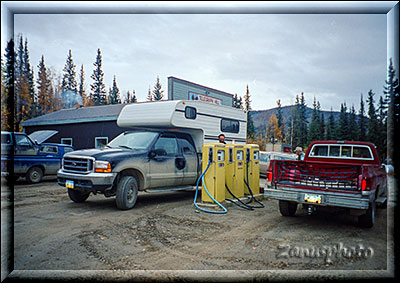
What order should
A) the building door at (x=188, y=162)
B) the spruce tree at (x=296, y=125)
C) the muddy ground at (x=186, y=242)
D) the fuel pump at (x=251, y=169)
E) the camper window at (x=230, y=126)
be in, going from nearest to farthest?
the muddy ground at (x=186, y=242), the building door at (x=188, y=162), the fuel pump at (x=251, y=169), the camper window at (x=230, y=126), the spruce tree at (x=296, y=125)

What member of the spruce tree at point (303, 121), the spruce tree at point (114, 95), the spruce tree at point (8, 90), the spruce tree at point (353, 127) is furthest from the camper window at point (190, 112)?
the spruce tree at point (303, 121)

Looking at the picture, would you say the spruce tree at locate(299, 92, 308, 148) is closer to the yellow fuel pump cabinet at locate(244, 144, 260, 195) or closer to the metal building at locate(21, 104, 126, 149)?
the metal building at locate(21, 104, 126, 149)

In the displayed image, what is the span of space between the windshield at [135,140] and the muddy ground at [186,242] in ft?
5.35

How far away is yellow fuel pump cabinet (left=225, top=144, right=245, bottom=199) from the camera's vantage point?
8500 mm

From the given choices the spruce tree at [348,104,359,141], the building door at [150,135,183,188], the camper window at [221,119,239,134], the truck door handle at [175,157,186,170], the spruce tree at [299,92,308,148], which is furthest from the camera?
the spruce tree at [299,92,308,148]

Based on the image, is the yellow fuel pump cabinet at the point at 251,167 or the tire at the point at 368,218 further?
the yellow fuel pump cabinet at the point at 251,167

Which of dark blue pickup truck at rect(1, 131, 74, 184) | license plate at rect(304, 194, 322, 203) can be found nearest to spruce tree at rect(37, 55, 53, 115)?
dark blue pickup truck at rect(1, 131, 74, 184)

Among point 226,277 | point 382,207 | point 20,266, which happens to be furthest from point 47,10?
point 382,207

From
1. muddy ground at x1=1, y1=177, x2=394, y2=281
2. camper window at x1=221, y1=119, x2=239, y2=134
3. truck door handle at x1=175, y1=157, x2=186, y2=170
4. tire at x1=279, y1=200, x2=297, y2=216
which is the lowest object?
muddy ground at x1=1, y1=177, x2=394, y2=281

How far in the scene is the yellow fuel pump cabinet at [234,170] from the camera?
8.50m

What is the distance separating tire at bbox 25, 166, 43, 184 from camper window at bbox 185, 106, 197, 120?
23.3 feet

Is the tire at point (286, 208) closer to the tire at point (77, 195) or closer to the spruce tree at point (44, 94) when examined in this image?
the tire at point (77, 195)

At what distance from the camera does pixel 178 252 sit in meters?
4.59

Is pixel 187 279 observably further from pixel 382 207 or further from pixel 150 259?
pixel 382 207
